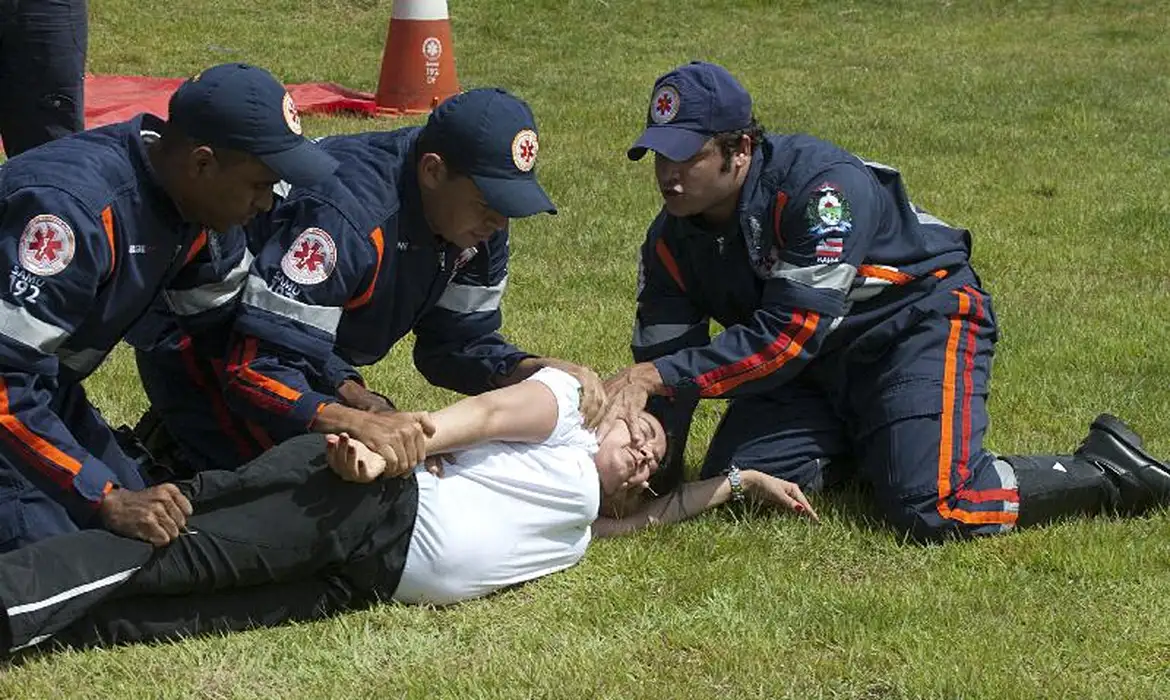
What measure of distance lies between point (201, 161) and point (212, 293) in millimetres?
509

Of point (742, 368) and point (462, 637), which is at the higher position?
point (742, 368)

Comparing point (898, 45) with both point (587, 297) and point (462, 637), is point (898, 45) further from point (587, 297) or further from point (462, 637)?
point (462, 637)

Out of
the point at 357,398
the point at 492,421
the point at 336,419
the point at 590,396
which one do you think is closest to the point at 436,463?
the point at 492,421

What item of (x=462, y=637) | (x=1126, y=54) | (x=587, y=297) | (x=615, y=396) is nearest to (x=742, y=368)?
(x=615, y=396)

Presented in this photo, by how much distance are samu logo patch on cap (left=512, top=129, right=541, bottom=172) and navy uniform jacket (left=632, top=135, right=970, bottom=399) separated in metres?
0.87

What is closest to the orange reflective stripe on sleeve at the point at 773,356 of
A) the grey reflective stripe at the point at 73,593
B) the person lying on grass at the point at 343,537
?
the person lying on grass at the point at 343,537

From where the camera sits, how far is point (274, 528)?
13.7 ft

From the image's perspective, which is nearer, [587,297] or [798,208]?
[798,208]

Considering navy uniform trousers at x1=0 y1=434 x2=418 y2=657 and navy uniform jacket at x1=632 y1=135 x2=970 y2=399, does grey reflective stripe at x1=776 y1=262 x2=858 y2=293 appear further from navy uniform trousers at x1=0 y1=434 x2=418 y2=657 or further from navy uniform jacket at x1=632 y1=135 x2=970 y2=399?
navy uniform trousers at x1=0 y1=434 x2=418 y2=657

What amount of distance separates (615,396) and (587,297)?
9.66 feet

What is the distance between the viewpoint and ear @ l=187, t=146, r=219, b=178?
4207 mm

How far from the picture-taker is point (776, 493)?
5.36 metres

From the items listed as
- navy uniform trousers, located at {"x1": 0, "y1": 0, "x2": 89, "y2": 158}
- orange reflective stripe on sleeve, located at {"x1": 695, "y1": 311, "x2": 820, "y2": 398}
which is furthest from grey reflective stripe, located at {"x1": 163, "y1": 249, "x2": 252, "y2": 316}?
navy uniform trousers, located at {"x1": 0, "y1": 0, "x2": 89, "y2": 158}

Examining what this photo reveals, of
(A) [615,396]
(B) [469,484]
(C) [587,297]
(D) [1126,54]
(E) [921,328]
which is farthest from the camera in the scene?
(D) [1126,54]
